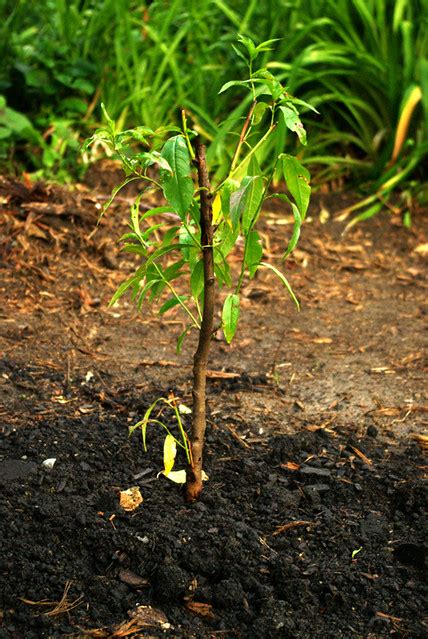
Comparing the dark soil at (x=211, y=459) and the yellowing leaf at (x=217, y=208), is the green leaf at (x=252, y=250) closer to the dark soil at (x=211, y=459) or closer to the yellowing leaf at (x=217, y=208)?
the yellowing leaf at (x=217, y=208)

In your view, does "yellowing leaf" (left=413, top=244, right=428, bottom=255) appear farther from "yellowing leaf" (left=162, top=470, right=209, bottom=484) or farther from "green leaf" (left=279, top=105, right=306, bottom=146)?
"green leaf" (left=279, top=105, right=306, bottom=146)

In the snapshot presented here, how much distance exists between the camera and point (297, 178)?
2.11 metres

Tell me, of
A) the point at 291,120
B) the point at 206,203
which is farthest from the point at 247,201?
the point at 291,120

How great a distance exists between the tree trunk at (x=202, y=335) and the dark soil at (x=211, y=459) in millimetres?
94

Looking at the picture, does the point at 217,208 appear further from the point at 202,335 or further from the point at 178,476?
the point at 178,476

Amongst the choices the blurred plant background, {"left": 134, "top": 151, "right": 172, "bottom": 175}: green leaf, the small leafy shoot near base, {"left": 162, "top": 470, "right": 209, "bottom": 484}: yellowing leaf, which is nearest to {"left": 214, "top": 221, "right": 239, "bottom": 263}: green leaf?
the small leafy shoot near base

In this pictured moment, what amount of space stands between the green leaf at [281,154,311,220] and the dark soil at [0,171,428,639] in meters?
0.88

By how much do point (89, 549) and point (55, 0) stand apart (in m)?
3.82

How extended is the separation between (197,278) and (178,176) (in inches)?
14.8

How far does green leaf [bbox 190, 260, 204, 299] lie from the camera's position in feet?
7.64

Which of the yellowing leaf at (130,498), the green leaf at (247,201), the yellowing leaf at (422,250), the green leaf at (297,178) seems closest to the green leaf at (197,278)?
the green leaf at (247,201)

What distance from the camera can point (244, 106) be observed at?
16.4 feet

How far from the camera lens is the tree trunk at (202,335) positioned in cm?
217

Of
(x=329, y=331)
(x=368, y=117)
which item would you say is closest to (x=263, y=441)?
(x=329, y=331)
